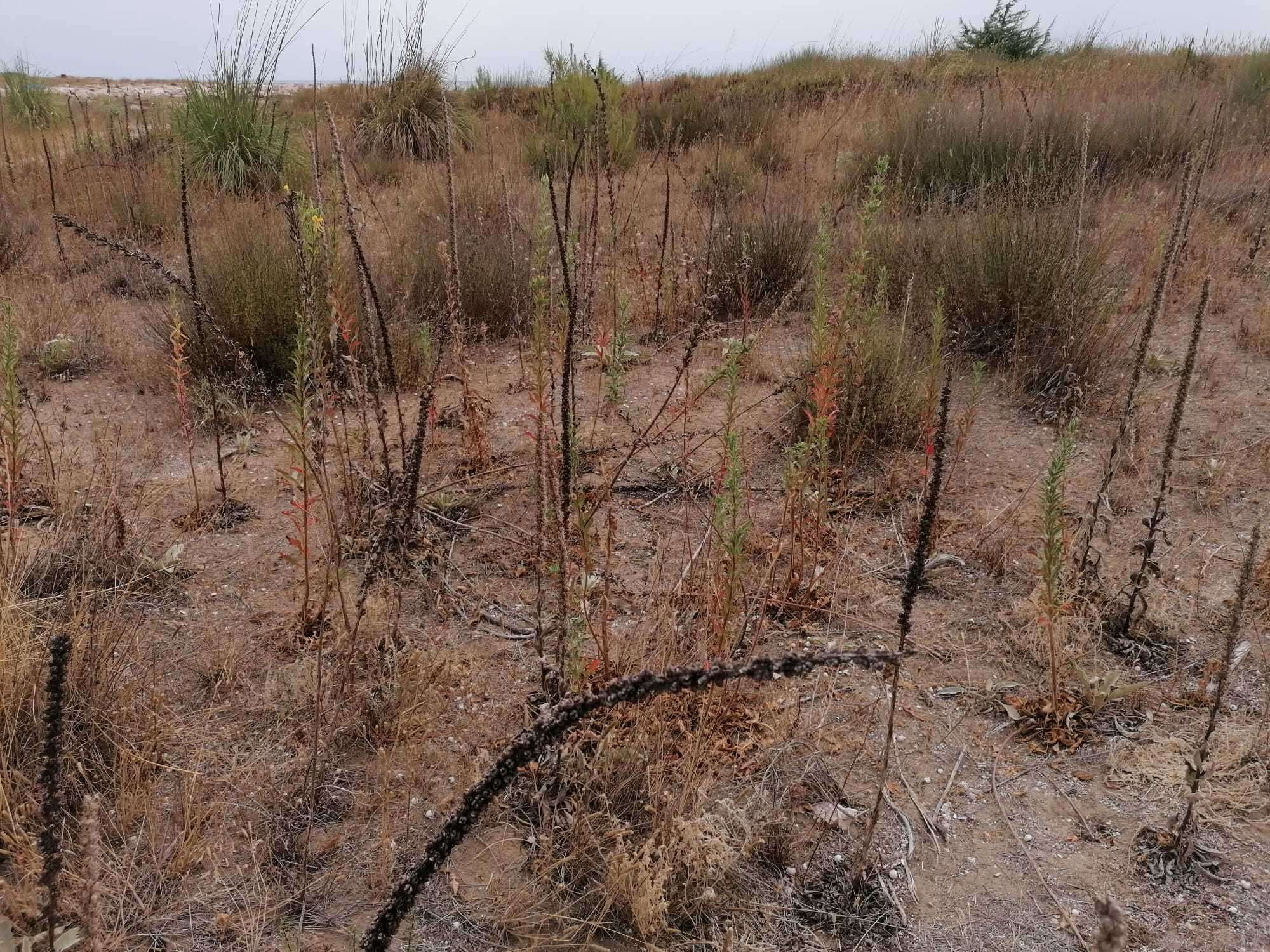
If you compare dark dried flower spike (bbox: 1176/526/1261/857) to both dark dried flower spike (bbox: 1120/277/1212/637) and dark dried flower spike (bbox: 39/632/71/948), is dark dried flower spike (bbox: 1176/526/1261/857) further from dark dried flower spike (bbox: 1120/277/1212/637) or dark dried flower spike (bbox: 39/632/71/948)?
dark dried flower spike (bbox: 39/632/71/948)

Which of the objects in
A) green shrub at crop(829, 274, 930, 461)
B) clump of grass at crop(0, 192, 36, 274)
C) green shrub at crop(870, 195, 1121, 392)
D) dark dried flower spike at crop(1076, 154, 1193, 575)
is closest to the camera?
dark dried flower spike at crop(1076, 154, 1193, 575)

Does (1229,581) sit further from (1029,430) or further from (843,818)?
(843,818)

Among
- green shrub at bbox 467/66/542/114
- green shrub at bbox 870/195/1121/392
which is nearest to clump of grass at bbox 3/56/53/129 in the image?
green shrub at bbox 467/66/542/114

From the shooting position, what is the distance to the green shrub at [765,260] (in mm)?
4934

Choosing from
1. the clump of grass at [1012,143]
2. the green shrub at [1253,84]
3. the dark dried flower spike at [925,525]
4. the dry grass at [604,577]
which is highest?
the green shrub at [1253,84]

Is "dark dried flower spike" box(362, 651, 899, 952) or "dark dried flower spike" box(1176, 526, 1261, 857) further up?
"dark dried flower spike" box(362, 651, 899, 952)

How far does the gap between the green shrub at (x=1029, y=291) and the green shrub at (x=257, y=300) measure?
10.2 feet

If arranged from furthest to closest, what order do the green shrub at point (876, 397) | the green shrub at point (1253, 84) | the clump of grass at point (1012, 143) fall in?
the green shrub at point (1253, 84)
the clump of grass at point (1012, 143)
the green shrub at point (876, 397)

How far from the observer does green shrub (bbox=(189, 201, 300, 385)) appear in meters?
3.95

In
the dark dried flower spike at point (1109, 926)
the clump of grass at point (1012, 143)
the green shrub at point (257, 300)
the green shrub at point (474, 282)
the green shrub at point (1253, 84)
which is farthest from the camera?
the green shrub at point (1253, 84)

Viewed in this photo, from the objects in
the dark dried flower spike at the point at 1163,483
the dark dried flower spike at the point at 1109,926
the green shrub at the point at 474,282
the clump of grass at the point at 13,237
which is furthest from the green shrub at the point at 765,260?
the clump of grass at the point at 13,237

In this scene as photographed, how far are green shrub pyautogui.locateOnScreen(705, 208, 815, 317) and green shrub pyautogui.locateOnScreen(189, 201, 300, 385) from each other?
232 centimetres

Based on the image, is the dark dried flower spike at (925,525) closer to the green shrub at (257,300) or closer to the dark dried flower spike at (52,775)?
the dark dried flower spike at (52,775)

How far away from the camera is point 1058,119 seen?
6.73m
